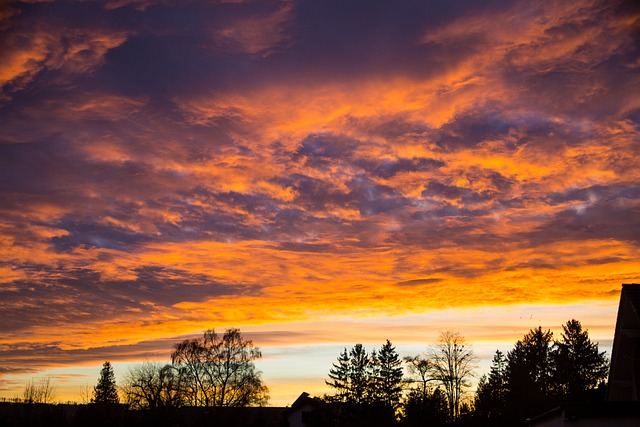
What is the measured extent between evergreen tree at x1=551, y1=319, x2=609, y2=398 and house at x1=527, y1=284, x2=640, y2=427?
64.2 m

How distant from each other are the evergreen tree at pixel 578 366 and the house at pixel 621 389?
211 feet

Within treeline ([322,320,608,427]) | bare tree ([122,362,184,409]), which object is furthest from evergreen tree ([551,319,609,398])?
bare tree ([122,362,184,409])

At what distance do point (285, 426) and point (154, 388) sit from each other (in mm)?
19328

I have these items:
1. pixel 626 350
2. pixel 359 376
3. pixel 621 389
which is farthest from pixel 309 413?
pixel 626 350

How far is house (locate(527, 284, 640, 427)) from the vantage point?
1759 centimetres

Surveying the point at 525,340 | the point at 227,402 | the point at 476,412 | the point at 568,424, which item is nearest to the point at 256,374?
the point at 227,402

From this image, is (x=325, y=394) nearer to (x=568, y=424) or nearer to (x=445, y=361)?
(x=445, y=361)

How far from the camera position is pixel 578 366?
84.0 metres

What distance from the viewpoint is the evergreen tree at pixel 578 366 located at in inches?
3246

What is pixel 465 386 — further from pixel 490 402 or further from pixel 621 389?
pixel 621 389

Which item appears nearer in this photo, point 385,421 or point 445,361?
point 385,421

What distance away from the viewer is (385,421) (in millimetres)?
68500

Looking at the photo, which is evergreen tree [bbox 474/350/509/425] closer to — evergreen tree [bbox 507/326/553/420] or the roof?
evergreen tree [bbox 507/326/553/420]

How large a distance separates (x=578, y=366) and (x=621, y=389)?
217ft
